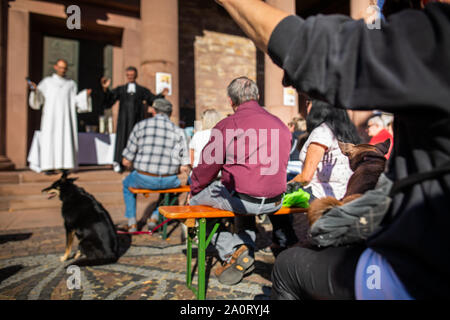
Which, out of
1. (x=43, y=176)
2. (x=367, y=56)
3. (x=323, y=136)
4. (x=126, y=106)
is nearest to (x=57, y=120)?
(x=43, y=176)

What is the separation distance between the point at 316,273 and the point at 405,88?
2.25 feet

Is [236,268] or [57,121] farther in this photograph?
[57,121]

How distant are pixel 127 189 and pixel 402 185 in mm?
4548

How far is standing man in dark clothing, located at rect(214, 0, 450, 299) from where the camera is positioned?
2.53ft

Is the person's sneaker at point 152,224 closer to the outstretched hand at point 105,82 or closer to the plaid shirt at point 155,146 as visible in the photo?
the plaid shirt at point 155,146

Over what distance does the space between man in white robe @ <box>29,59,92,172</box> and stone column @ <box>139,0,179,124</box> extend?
1.70m

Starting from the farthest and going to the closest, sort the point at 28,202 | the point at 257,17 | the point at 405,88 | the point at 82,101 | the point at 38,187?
the point at 82,101 → the point at 38,187 → the point at 28,202 → the point at 257,17 → the point at 405,88

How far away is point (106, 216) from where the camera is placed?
3.74 meters

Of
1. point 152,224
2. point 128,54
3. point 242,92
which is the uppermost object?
point 128,54

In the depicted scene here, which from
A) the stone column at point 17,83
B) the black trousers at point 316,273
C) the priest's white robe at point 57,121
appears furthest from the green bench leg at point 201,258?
the stone column at point 17,83

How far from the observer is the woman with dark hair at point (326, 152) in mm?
3064

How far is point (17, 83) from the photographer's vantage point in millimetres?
8047

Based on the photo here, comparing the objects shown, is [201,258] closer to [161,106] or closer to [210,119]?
[210,119]
